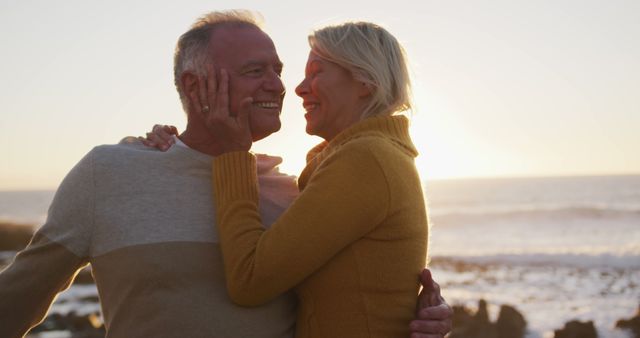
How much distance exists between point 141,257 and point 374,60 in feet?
4.49

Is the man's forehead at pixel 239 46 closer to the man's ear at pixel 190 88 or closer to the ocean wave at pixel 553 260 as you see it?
the man's ear at pixel 190 88

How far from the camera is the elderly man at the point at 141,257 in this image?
2836mm

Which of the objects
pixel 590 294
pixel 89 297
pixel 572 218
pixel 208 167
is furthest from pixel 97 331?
pixel 572 218

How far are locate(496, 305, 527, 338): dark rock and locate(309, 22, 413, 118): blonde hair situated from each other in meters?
7.65

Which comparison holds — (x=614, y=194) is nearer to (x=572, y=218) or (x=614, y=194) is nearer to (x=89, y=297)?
(x=572, y=218)

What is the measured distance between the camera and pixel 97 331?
10648 millimetres

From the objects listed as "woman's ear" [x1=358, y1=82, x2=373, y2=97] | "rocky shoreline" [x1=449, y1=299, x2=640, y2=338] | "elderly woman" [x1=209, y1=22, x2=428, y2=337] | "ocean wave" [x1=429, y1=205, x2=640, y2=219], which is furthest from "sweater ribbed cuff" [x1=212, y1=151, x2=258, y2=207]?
"ocean wave" [x1=429, y1=205, x2=640, y2=219]

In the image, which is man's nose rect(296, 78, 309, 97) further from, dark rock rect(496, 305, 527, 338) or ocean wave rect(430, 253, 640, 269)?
ocean wave rect(430, 253, 640, 269)

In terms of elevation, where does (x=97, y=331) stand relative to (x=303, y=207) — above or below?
below

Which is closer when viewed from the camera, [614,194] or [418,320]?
[418,320]

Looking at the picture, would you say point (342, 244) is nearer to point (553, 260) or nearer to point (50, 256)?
point (50, 256)

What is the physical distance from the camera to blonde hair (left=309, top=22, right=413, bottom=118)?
3.27 meters

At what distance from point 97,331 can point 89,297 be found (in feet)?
14.6

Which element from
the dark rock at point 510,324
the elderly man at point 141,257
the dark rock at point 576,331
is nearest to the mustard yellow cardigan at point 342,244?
the elderly man at point 141,257
